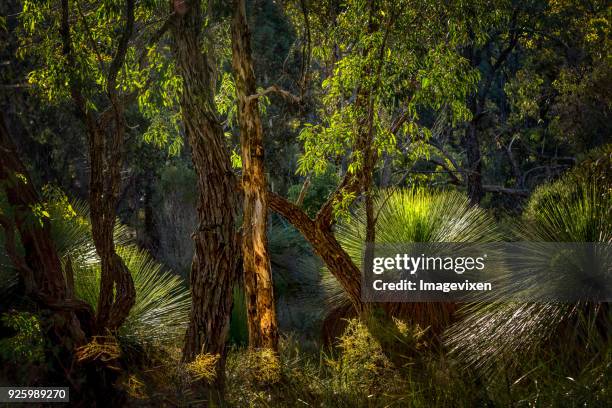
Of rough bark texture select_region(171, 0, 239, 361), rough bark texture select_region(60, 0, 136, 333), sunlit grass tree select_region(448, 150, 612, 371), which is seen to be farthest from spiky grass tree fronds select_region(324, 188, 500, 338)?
rough bark texture select_region(60, 0, 136, 333)

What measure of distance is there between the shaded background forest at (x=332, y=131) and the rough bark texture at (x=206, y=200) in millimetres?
418

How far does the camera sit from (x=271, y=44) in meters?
22.2

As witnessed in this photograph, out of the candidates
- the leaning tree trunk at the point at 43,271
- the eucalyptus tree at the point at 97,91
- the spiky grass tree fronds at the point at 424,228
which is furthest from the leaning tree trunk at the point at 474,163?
the leaning tree trunk at the point at 43,271

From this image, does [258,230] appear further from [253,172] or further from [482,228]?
[482,228]

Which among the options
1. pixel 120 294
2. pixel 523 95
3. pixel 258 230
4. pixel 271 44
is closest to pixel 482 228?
pixel 258 230

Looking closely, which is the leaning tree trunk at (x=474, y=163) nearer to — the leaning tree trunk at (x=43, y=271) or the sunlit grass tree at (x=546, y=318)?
the sunlit grass tree at (x=546, y=318)

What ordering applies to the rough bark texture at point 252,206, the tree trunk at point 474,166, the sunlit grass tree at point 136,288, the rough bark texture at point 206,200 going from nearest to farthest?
the rough bark texture at point 206,200, the rough bark texture at point 252,206, the sunlit grass tree at point 136,288, the tree trunk at point 474,166

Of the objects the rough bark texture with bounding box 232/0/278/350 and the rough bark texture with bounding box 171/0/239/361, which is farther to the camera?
the rough bark texture with bounding box 232/0/278/350

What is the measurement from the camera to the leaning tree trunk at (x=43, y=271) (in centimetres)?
798

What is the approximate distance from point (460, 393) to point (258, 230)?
12.8 feet

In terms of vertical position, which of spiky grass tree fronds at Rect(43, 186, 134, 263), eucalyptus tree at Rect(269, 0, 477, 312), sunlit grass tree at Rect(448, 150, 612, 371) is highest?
eucalyptus tree at Rect(269, 0, 477, 312)

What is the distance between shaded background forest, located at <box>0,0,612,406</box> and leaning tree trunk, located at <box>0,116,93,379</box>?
1.59 ft

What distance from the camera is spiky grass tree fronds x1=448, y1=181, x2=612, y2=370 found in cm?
795

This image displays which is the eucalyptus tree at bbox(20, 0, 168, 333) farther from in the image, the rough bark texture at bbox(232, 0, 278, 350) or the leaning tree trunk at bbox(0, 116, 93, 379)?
the rough bark texture at bbox(232, 0, 278, 350)
